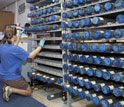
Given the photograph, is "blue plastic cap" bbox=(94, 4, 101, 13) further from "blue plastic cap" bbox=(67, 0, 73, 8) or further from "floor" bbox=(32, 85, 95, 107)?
"floor" bbox=(32, 85, 95, 107)

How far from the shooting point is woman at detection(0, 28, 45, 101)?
8.00 feet

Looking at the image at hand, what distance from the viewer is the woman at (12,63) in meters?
2.44

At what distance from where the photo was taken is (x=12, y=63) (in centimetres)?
253

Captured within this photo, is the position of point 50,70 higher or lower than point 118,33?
lower

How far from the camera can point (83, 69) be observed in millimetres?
1915

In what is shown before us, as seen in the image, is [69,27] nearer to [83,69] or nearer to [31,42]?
[83,69]

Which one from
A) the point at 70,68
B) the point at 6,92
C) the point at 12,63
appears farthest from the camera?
the point at 12,63

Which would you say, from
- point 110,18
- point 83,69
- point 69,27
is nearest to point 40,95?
point 83,69

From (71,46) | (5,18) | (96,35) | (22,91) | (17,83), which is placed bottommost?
(22,91)

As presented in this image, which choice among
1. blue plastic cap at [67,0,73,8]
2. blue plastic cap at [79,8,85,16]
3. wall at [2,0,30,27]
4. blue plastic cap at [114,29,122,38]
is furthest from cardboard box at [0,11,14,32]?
blue plastic cap at [114,29,122,38]

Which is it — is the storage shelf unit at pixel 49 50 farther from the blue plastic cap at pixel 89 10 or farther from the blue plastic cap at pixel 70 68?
the blue plastic cap at pixel 89 10

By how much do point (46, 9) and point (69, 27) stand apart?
730mm

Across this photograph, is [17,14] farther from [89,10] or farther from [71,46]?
[89,10]

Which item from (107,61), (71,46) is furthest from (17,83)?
(107,61)
